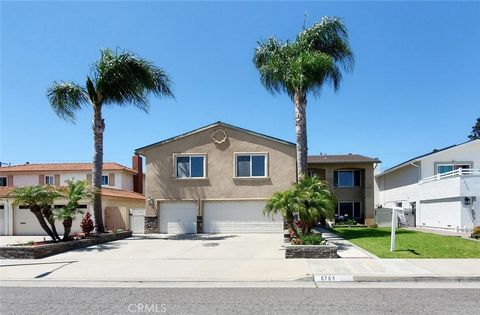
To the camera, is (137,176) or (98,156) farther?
(137,176)

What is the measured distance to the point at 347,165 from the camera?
3450 centimetres

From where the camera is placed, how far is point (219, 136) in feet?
88.9

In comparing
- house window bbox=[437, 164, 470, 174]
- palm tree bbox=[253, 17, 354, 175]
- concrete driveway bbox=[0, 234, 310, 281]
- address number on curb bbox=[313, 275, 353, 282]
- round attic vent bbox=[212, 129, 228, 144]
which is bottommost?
concrete driveway bbox=[0, 234, 310, 281]

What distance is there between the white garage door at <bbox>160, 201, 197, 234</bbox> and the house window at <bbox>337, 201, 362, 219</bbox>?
1333cm

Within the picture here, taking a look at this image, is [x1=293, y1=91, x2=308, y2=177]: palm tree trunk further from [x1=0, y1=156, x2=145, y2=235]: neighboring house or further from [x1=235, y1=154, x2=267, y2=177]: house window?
[x1=0, y1=156, x2=145, y2=235]: neighboring house

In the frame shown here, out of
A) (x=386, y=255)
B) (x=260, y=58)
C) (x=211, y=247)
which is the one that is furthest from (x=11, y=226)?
(x=386, y=255)

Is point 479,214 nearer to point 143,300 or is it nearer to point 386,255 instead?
point 386,255

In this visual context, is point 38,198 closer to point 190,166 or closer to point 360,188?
point 190,166

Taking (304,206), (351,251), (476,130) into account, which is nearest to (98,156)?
(304,206)

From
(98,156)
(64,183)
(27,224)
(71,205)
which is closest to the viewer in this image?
(71,205)

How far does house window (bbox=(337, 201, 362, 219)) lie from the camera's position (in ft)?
116

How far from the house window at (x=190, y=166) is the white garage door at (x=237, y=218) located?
1.87m

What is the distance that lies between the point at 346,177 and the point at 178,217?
14907 mm

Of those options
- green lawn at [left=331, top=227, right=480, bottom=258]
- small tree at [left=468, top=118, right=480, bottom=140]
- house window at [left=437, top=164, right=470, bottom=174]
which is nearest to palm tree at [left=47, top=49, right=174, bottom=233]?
green lawn at [left=331, top=227, right=480, bottom=258]
